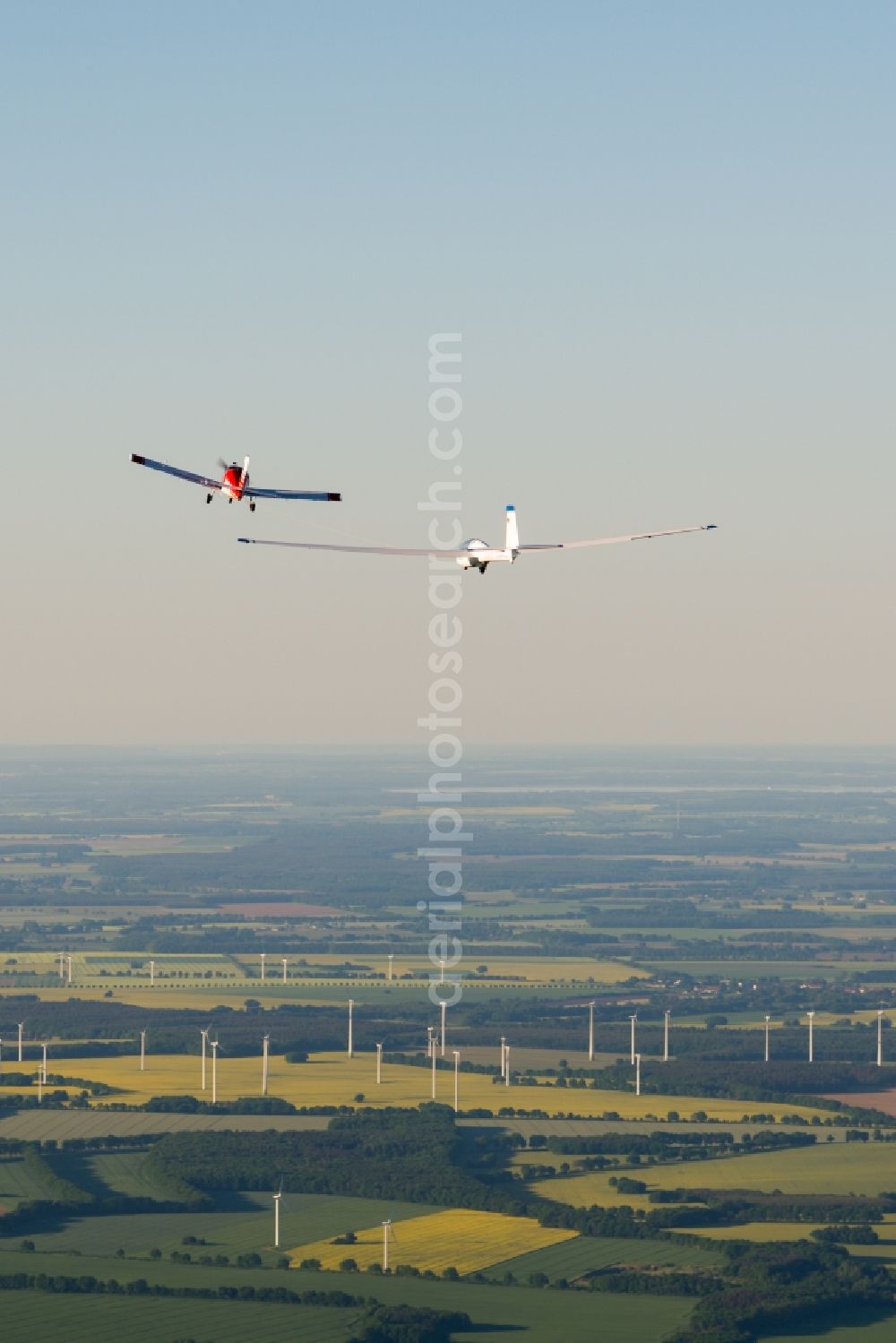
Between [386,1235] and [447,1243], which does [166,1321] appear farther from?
[447,1243]

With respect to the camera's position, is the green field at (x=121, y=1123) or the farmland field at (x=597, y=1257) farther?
the green field at (x=121, y=1123)

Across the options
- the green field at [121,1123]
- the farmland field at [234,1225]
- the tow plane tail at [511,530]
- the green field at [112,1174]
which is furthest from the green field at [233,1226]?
the tow plane tail at [511,530]

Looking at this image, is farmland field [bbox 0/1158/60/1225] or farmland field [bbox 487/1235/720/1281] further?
farmland field [bbox 0/1158/60/1225]

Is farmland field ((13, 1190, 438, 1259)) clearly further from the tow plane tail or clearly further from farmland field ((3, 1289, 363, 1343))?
the tow plane tail

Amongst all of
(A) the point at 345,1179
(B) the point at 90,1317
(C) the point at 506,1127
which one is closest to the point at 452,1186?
(A) the point at 345,1179

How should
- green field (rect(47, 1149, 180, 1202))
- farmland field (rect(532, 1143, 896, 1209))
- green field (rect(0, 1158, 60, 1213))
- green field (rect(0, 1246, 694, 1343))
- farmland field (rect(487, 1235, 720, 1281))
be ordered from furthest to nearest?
green field (rect(47, 1149, 180, 1202)), farmland field (rect(532, 1143, 896, 1209)), green field (rect(0, 1158, 60, 1213)), farmland field (rect(487, 1235, 720, 1281)), green field (rect(0, 1246, 694, 1343))

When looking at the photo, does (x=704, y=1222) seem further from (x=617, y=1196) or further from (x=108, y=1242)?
(x=108, y=1242)

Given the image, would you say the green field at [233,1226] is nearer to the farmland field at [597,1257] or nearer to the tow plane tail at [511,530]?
the farmland field at [597,1257]

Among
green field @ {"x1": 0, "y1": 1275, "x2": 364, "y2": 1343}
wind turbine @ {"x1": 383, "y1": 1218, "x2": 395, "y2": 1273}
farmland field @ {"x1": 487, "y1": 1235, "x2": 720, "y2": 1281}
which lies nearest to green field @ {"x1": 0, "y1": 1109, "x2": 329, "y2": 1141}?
wind turbine @ {"x1": 383, "y1": 1218, "x2": 395, "y2": 1273}

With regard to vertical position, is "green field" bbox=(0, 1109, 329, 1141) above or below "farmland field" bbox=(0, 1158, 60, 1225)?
above
